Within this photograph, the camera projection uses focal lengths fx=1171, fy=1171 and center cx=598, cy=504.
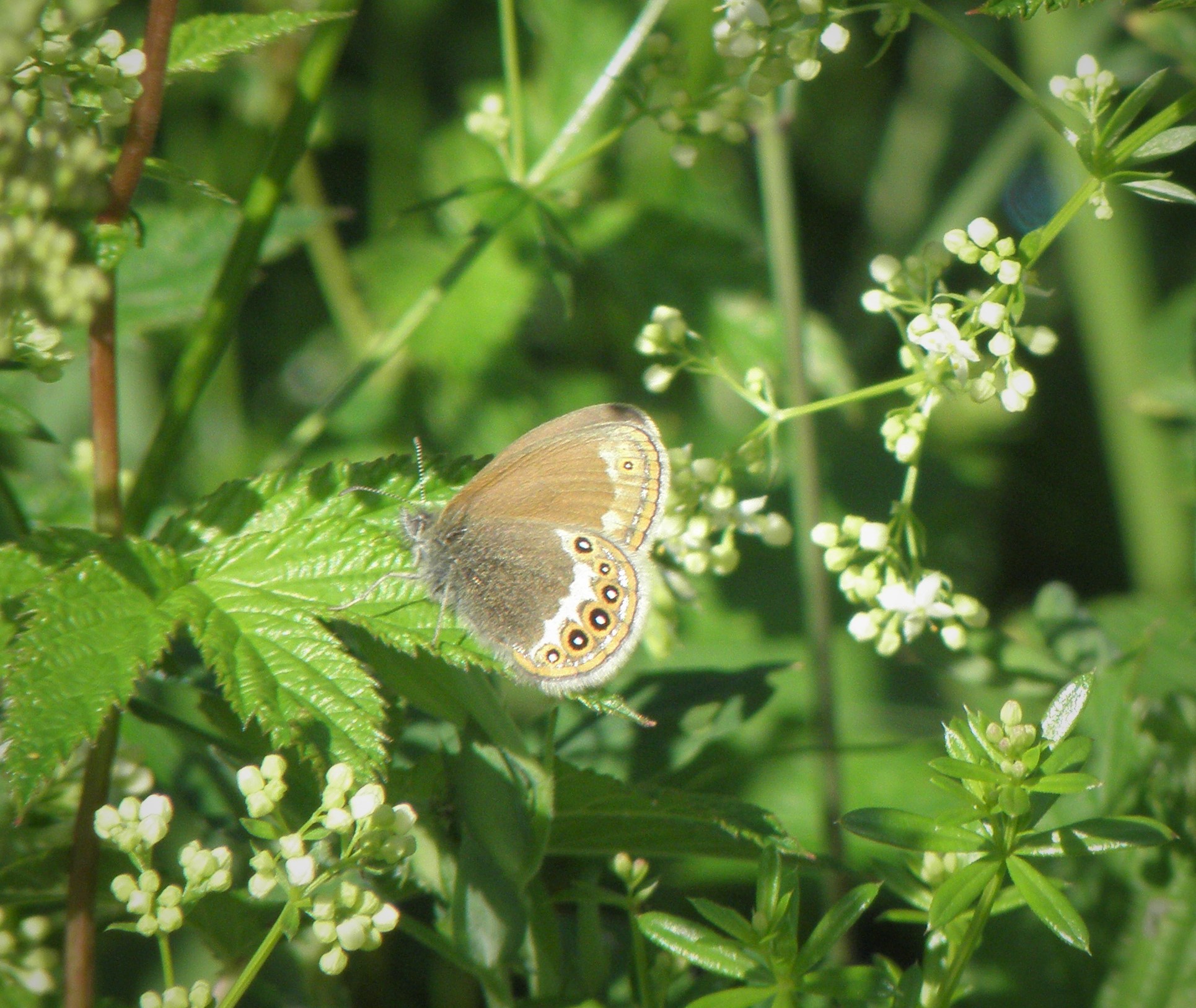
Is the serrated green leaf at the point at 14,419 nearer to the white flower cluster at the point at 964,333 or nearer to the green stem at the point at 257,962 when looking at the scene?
the green stem at the point at 257,962

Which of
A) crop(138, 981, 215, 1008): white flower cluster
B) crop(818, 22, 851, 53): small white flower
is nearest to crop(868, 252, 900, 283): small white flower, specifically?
crop(818, 22, 851, 53): small white flower

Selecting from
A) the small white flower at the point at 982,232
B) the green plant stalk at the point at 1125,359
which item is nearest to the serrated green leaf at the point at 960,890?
the small white flower at the point at 982,232

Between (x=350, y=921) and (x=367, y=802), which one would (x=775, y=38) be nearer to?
(x=367, y=802)

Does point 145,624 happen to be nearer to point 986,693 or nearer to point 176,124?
point 986,693

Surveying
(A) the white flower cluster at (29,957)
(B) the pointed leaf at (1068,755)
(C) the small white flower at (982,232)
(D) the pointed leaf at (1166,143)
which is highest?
(D) the pointed leaf at (1166,143)

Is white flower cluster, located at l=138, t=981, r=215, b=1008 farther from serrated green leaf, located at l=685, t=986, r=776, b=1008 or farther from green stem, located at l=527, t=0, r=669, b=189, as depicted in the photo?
green stem, located at l=527, t=0, r=669, b=189

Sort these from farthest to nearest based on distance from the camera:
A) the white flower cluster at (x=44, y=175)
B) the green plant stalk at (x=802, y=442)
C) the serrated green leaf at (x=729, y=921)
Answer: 1. the green plant stalk at (x=802, y=442)
2. the serrated green leaf at (x=729, y=921)
3. the white flower cluster at (x=44, y=175)
